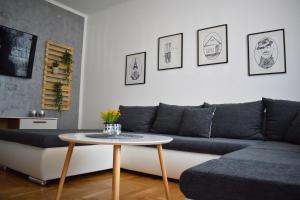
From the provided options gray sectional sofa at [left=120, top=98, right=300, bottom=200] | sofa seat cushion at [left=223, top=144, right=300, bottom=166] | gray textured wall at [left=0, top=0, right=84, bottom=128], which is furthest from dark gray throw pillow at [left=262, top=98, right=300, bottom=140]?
gray textured wall at [left=0, top=0, right=84, bottom=128]

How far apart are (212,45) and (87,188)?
2.29 metres

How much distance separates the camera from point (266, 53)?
2678 millimetres

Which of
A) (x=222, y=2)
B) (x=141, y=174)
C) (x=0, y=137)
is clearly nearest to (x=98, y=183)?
(x=141, y=174)

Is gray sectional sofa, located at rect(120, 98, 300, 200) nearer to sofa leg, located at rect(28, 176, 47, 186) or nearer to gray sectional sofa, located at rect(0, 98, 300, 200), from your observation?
gray sectional sofa, located at rect(0, 98, 300, 200)

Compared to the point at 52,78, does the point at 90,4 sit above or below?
above

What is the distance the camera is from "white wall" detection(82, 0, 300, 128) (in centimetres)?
261

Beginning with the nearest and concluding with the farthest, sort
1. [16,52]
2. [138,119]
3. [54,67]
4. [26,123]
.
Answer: [138,119]
[26,123]
[16,52]
[54,67]

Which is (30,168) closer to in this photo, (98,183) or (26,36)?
(98,183)

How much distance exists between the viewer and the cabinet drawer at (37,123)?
10.8ft

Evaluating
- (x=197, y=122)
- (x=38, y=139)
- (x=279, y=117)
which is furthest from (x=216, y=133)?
(x=38, y=139)

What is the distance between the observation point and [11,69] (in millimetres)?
3480

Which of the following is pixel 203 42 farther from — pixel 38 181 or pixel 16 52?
pixel 16 52

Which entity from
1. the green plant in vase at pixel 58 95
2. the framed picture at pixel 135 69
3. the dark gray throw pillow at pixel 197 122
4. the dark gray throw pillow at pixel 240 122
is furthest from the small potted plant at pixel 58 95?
the dark gray throw pillow at pixel 240 122

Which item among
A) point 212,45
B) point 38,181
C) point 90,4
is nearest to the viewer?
point 38,181
